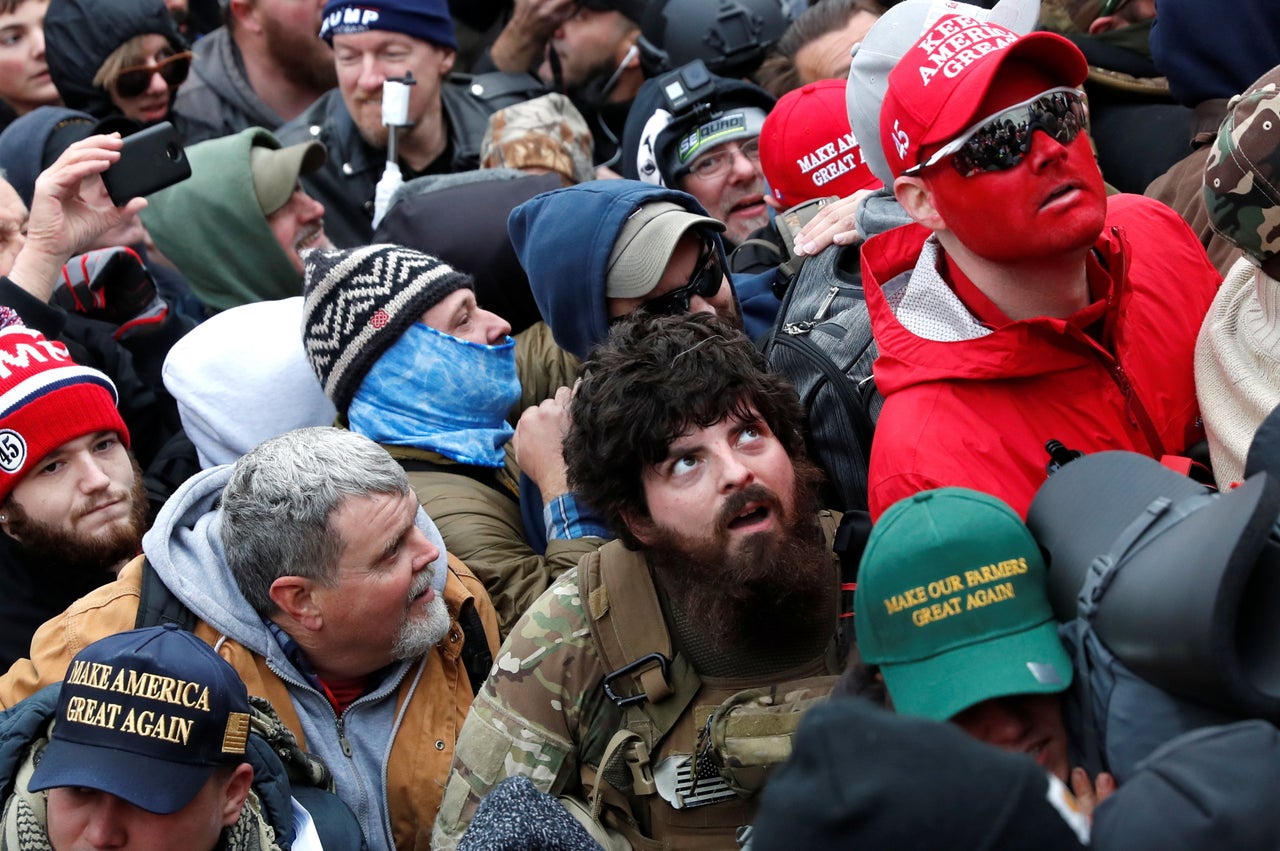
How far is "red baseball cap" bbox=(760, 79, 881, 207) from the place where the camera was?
405cm

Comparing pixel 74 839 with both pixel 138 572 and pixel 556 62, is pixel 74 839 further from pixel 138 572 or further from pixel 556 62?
pixel 556 62

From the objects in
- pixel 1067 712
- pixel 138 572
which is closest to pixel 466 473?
pixel 138 572

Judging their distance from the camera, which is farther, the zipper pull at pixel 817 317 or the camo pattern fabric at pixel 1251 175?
the zipper pull at pixel 817 317

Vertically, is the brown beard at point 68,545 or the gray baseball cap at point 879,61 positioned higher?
the gray baseball cap at point 879,61

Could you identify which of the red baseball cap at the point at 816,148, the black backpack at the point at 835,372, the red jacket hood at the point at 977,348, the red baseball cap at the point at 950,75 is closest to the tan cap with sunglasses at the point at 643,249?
the red baseball cap at the point at 816,148

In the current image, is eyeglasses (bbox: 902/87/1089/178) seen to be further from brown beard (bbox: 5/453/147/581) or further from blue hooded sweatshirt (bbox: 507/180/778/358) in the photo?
brown beard (bbox: 5/453/147/581)

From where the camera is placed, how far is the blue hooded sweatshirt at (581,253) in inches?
154

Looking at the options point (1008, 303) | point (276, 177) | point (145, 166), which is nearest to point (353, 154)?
point (276, 177)

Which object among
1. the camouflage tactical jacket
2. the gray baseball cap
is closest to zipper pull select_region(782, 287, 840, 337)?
the gray baseball cap

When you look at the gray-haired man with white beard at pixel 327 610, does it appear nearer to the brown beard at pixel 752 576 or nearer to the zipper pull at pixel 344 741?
the zipper pull at pixel 344 741

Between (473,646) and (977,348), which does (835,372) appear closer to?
(977,348)

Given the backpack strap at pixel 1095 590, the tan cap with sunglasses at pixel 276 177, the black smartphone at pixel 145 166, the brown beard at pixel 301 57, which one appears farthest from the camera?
the brown beard at pixel 301 57

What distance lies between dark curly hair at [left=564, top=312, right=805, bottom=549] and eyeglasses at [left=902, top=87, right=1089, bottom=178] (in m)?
0.69

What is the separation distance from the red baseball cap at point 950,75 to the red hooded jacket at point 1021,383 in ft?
0.94
